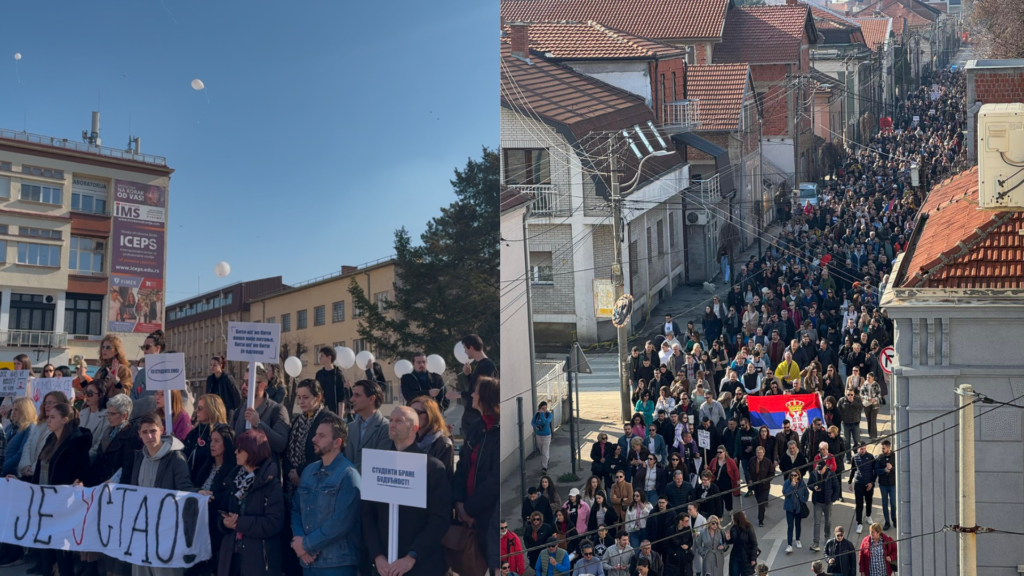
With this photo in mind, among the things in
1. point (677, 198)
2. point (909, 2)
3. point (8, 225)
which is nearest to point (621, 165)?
point (677, 198)

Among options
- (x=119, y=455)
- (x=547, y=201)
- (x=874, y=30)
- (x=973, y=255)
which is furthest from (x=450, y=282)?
(x=874, y=30)

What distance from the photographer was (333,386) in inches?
165

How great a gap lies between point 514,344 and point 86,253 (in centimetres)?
401

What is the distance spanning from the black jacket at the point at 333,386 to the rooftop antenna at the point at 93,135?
1.63m

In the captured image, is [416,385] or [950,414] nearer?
[416,385]

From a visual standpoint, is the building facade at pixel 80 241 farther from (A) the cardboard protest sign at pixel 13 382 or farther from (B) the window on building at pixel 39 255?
(A) the cardboard protest sign at pixel 13 382

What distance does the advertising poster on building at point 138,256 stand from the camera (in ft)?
15.8

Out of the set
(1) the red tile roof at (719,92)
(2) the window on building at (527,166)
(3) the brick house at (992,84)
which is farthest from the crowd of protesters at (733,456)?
(1) the red tile roof at (719,92)

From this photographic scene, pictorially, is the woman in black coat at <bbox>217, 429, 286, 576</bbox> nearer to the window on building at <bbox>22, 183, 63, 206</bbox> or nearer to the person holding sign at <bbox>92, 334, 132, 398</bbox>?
the person holding sign at <bbox>92, 334, 132, 398</bbox>

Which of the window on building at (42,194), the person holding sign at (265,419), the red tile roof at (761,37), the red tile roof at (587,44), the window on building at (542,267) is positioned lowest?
the person holding sign at (265,419)

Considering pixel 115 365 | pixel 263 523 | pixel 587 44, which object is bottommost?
pixel 263 523

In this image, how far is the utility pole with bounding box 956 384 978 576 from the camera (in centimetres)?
758

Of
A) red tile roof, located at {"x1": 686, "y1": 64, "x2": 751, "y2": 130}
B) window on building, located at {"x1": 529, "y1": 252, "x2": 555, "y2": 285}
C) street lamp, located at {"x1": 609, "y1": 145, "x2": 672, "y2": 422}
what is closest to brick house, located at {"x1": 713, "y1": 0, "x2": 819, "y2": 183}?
red tile roof, located at {"x1": 686, "y1": 64, "x2": 751, "y2": 130}

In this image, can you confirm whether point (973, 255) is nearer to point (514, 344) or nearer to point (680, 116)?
point (514, 344)
